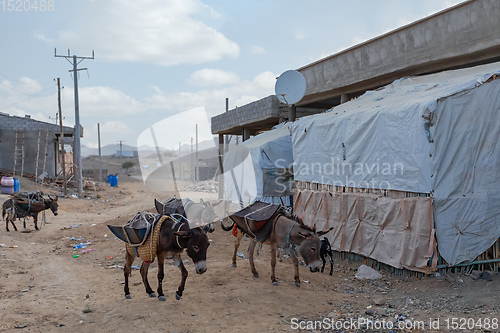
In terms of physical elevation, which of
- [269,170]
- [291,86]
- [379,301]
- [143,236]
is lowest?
[379,301]

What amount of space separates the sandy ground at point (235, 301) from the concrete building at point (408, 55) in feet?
17.9

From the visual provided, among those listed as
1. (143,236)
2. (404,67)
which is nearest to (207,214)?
(143,236)

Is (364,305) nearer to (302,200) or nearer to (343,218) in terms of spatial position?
(343,218)

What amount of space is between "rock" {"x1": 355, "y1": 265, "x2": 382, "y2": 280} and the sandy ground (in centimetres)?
14

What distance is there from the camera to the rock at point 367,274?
7.69m

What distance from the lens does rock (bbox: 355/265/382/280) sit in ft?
25.2

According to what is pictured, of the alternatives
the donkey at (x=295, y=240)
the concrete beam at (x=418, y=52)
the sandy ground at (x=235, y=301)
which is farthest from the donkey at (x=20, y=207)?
the concrete beam at (x=418, y=52)

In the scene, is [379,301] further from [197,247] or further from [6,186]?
[6,186]

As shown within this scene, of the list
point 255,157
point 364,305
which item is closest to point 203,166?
point 255,157

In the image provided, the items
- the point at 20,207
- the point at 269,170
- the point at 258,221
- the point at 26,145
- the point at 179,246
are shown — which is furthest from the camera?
the point at 26,145

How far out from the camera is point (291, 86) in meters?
12.6

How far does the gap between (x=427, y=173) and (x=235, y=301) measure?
404 centimetres

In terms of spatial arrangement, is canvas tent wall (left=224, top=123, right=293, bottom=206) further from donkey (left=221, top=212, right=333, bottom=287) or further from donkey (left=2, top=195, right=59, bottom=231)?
donkey (left=2, top=195, right=59, bottom=231)

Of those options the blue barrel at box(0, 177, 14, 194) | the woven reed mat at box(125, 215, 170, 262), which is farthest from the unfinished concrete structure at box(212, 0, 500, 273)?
the blue barrel at box(0, 177, 14, 194)
